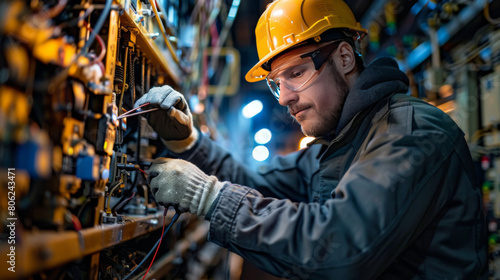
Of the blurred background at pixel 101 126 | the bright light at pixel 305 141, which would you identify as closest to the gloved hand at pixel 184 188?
the blurred background at pixel 101 126

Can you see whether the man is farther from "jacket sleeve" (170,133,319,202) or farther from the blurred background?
"jacket sleeve" (170,133,319,202)

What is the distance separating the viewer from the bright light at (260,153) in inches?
250

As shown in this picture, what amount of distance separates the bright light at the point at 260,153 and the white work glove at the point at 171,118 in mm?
4718

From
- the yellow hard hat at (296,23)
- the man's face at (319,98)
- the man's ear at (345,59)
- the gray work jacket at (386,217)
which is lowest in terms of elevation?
the gray work jacket at (386,217)

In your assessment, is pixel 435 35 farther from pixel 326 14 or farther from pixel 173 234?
pixel 173 234

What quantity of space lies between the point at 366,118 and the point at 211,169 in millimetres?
869

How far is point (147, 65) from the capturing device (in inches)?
56.4

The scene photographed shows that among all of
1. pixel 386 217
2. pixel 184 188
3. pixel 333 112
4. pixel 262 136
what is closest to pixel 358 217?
pixel 386 217

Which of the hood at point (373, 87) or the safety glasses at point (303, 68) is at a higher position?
the safety glasses at point (303, 68)

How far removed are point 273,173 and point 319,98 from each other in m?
0.67

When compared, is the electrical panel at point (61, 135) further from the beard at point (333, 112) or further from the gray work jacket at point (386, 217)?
the beard at point (333, 112)

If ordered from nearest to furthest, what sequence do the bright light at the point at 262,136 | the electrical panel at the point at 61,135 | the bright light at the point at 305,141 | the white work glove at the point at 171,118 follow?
1. the electrical panel at the point at 61,135
2. the white work glove at the point at 171,118
3. the bright light at the point at 305,141
4. the bright light at the point at 262,136

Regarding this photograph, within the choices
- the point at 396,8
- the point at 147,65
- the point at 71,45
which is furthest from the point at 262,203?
→ the point at 396,8

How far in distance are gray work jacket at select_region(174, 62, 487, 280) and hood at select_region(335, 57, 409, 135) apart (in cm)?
8
